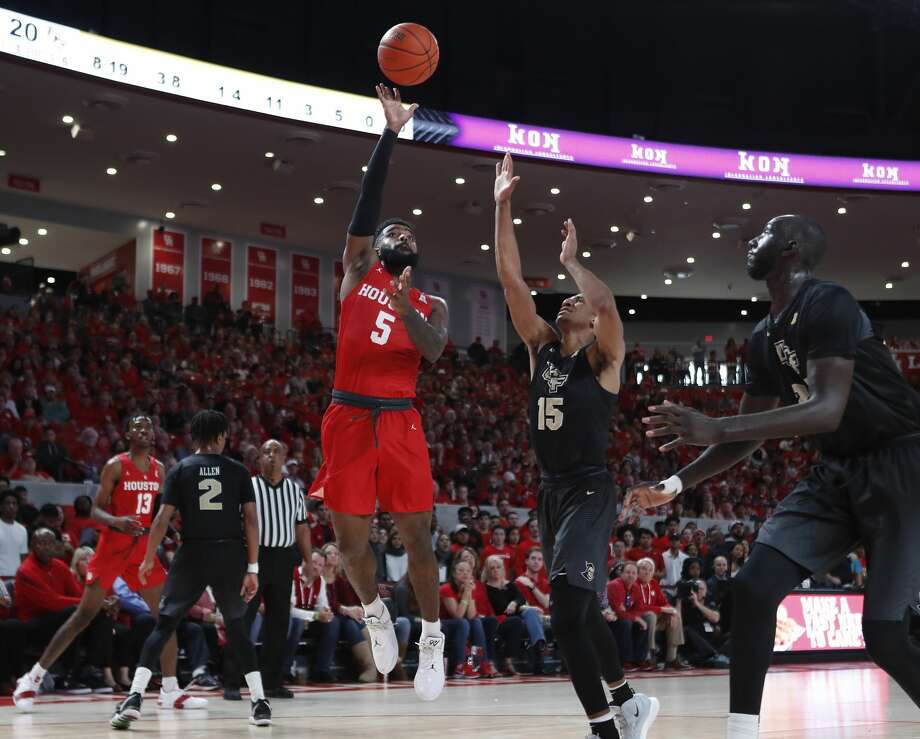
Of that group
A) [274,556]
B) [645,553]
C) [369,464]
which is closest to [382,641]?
[369,464]

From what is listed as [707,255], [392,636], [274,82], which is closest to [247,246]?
[274,82]

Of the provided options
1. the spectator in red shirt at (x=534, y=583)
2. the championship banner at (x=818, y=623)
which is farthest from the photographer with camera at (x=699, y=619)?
the spectator in red shirt at (x=534, y=583)

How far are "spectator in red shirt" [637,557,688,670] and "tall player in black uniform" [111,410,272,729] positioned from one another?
22.8 ft

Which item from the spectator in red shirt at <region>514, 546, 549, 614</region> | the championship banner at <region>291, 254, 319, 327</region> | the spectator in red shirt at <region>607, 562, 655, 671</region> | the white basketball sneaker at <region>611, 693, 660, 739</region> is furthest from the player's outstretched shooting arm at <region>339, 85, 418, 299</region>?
the championship banner at <region>291, 254, 319, 327</region>

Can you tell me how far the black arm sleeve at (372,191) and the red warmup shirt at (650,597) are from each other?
→ 8.90m

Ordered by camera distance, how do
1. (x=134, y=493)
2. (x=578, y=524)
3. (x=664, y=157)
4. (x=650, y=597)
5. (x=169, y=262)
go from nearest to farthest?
1. (x=578, y=524)
2. (x=134, y=493)
3. (x=650, y=597)
4. (x=664, y=157)
5. (x=169, y=262)

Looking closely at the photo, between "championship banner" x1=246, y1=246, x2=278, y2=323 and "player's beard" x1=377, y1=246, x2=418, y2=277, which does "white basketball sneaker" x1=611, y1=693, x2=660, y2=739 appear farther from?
"championship banner" x1=246, y1=246, x2=278, y2=323

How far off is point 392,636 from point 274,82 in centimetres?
1469

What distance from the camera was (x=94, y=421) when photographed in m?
16.0

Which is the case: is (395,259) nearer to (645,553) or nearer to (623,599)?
(623,599)

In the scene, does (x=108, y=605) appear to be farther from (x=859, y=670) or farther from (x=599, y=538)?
(x=859, y=670)

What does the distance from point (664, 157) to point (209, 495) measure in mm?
16991

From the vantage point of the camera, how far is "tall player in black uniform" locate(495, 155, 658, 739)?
504 cm

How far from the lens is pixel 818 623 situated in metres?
14.8
